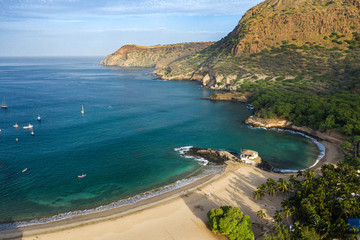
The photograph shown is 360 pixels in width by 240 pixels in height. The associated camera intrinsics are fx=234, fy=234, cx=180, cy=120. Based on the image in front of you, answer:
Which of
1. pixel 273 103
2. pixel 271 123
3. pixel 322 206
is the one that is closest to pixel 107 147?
pixel 322 206

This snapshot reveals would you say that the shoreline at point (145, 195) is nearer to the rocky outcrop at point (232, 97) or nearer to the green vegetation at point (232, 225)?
the green vegetation at point (232, 225)

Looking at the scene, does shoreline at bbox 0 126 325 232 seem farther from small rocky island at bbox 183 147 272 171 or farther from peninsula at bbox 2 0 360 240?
small rocky island at bbox 183 147 272 171

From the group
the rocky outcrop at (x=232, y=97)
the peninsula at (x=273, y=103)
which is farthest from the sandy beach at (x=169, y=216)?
the rocky outcrop at (x=232, y=97)

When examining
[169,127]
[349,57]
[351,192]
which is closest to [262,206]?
[351,192]

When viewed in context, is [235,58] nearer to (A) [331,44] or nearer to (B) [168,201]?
(A) [331,44]

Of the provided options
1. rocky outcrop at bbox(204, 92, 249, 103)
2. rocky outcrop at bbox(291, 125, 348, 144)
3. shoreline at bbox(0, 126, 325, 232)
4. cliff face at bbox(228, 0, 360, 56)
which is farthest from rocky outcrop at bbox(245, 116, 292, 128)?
cliff face at bbox(228, 0, 360, 56)

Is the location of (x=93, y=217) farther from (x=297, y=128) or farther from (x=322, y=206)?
(x=297, y=128)
